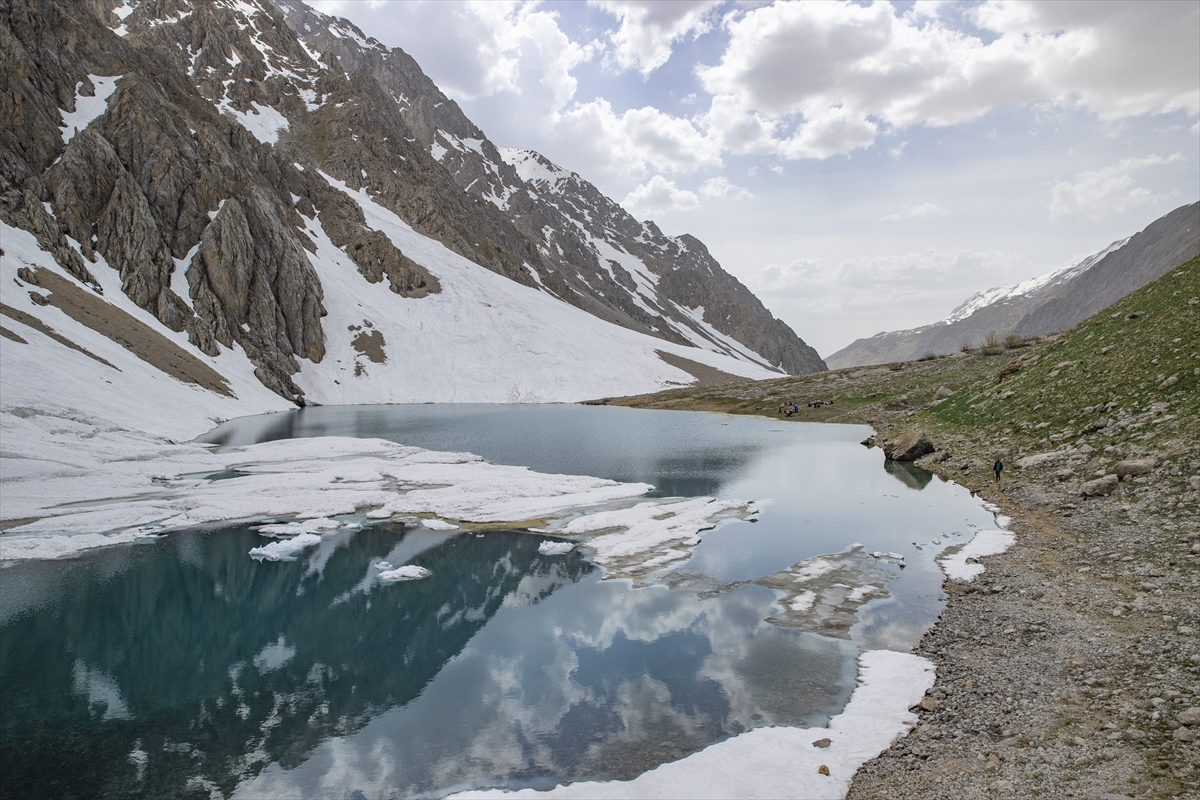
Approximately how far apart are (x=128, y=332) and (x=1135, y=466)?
285ft

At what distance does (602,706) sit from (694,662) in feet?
10.2

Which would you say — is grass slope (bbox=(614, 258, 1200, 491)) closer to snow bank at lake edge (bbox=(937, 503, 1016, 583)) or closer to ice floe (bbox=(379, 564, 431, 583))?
snow bank at lake edge (bbox=(937, 503, 1016, 583))

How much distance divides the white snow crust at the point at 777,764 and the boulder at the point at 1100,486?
17.5 meters

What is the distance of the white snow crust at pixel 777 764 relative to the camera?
11070mm

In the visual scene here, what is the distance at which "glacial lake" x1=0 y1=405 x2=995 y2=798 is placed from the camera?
41.4 ft

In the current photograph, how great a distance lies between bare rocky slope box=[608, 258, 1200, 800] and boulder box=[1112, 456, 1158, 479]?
0.09m

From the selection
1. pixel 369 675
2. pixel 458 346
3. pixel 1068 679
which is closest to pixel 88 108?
pixel 458 346

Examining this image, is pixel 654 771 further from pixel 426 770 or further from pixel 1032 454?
pixel 1032 454

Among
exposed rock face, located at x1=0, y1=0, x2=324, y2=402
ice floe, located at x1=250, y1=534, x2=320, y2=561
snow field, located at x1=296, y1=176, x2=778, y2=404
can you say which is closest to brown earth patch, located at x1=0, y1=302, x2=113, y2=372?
exposed rock face, located at x1=0, y1=0, x2=324, y2=402

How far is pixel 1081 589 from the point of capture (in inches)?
709

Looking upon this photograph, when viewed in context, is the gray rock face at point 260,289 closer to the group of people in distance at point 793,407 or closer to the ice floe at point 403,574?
the group of people in distance at point 793,407

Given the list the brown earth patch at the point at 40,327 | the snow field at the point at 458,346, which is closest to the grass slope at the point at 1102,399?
the brown earth patch at the point at 40,327

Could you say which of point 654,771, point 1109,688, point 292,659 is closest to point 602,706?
point 654,771

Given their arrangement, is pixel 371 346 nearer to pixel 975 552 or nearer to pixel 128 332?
pixel 128 332
